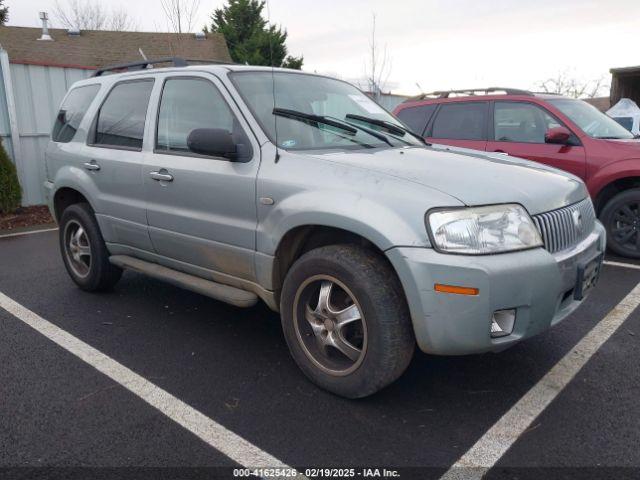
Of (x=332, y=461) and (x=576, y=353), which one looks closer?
(x=332, y=461)

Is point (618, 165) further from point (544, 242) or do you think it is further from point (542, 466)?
point (542, 466)

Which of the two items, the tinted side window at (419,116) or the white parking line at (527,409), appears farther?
the tinted side window at (419,116)

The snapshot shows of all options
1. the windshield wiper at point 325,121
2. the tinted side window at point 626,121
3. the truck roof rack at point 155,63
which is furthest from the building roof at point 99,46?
the windshield wiper at point 325,121

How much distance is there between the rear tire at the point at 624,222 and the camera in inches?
226

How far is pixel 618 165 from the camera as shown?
5715mm

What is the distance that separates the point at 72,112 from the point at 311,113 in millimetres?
2548

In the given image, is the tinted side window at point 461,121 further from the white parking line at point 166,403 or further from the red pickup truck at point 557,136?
the white parking line at point 166,403

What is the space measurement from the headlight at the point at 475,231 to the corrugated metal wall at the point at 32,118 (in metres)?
8.72

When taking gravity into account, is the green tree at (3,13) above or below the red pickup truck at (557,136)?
above

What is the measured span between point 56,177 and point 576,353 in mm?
4413

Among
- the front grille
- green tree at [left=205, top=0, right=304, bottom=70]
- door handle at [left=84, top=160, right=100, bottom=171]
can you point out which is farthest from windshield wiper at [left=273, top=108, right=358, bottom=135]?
green tree at [left=205, top=0, right=304, bottom=70]

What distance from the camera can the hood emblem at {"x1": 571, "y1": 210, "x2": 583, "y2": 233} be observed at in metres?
3.07

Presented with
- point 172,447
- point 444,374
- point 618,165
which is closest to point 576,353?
point 444,374

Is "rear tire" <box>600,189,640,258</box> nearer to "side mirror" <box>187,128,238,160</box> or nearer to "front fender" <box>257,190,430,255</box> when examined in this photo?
"front fender" <box>257,190,430,255</box>
